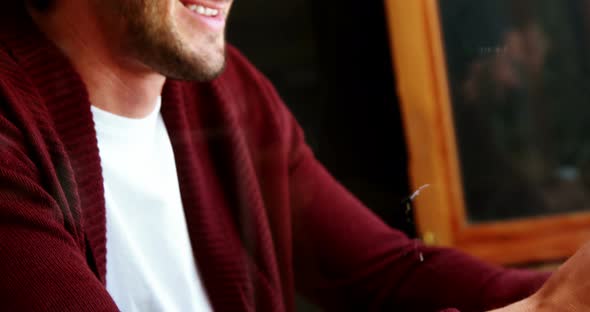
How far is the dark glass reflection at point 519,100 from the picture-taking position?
1.52 ft

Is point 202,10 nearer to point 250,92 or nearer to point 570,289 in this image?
point 250,92

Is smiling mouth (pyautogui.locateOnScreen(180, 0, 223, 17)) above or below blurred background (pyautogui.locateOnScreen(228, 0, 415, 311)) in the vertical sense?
above

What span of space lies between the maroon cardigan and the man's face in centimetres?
2

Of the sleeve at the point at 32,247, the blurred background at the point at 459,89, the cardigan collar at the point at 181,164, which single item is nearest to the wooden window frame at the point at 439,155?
the blurred background at the point at 459,89

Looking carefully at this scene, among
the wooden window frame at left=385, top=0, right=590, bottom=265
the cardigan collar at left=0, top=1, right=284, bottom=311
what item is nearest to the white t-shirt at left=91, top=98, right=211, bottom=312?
the cardigan collar at left=0, top=1, right=284, bottom=311

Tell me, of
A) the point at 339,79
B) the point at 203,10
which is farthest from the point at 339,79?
the point at 203,10

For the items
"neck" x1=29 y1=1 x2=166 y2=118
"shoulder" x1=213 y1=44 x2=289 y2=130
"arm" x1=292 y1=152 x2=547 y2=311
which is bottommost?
"arm" x1=292 y1=152 x2=547 y2=311

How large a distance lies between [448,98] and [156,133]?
0.21 m

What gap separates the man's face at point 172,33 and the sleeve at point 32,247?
0.10m

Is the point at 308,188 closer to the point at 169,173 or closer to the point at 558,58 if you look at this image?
the point at 169,173

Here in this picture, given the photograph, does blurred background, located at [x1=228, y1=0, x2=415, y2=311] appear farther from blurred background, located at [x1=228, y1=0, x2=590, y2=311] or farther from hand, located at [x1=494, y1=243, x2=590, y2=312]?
hand, located at [x1=494, y1=243, x2=590, y2=312]

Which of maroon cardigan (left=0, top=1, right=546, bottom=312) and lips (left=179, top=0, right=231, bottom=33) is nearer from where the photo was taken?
maroon cardigan (left=0, top=1, right=546, bottom=312)

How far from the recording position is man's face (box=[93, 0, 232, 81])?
0.41m

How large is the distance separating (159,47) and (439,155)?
8.0 inches
